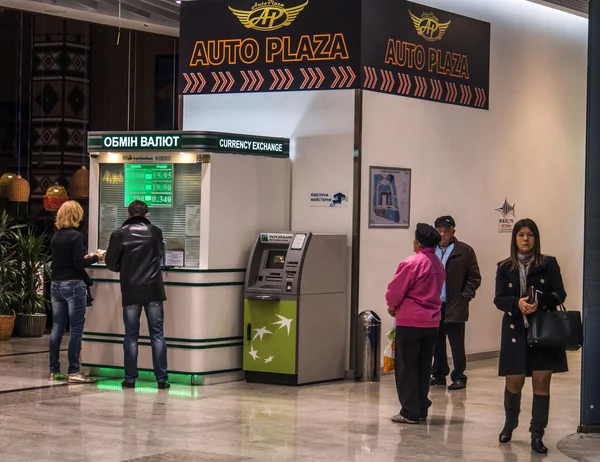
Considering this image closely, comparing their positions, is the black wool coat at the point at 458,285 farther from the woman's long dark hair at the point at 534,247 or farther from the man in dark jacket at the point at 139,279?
the woman's long dark hair at the point at 534,247

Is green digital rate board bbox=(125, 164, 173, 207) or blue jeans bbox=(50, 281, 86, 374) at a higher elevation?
green digital rate board bbox=(125, 164, 173, 207)

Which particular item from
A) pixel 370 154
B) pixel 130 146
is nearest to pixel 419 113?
pixel 370 154

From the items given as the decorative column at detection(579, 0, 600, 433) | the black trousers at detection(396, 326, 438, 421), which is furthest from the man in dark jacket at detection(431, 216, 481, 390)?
the decorative column at detection(579, 0, 600, 433)

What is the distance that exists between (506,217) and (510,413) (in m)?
5.64

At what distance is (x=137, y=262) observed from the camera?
10.4 m

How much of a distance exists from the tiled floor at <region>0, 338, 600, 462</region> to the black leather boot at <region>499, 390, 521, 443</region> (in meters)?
0.09

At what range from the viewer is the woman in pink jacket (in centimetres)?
892

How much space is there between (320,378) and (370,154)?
2.27 m

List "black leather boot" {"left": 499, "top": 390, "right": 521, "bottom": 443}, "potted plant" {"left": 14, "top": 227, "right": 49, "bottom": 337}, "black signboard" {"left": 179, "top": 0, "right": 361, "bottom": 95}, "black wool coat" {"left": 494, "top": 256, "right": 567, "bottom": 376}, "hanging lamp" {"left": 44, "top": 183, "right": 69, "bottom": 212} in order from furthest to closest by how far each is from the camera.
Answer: "hanging lamp" {"left": 44, "top": 183, "right": 69, "bottom": 212}
"potted plant" {"left": 14, "top": 227, "right": 49, "bottom": 337}
"black signboard" {"left": 179, "top": 0, "right": 361, "bottom": 95}
"black leather boot" {"left": 499, "top": 390, "right": 521, "bottom": 443}
"black wool coat" {"left": 494, "top": 256, "right": 567, "bottom": 376}

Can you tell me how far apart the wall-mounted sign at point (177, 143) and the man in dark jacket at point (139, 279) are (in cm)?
74

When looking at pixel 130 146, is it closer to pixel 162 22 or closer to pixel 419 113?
pixel 419 113

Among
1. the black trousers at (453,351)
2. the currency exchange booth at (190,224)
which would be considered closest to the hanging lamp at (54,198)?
the currency exchange booth at (190,224)

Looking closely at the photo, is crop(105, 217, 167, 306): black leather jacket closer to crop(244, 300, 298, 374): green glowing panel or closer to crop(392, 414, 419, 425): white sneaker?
crop(244, 300, 298, 374): green glowing panel

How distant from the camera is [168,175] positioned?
11.1m
